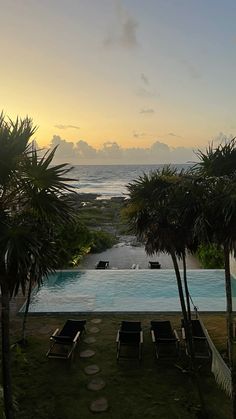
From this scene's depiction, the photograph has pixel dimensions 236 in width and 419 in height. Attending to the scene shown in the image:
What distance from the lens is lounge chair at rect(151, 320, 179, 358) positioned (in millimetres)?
10945

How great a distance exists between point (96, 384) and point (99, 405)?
2.96ft

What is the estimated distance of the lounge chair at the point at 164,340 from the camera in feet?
35.9

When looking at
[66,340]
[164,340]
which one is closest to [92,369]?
[66,340]

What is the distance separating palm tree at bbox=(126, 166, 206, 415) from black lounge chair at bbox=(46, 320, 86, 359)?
4181 mm

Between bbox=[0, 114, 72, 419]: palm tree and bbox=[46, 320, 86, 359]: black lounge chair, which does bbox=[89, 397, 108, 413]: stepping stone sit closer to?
bbox=[46, 320, 86, 359]: black lounge chair

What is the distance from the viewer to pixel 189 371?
10.0 m

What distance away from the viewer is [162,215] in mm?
7797

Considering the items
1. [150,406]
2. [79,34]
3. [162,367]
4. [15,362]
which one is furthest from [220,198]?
[79,34]

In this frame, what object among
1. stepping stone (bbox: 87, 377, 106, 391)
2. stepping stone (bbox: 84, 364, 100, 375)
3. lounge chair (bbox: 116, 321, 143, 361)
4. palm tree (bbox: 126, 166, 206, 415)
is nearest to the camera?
palm tree (bbox: 126, 166, 206, 415)

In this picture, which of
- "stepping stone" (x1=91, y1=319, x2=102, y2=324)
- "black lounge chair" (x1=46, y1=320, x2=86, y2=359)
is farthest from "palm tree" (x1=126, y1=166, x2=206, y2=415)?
"stepping stone" (x1=91, y1=319, x2=102, y2=324)

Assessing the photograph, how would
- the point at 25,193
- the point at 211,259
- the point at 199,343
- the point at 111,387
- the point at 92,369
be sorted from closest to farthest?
the point at 25,193
the point at 111,387
the point at 92,369
the point at 199,343
the point at 211,259

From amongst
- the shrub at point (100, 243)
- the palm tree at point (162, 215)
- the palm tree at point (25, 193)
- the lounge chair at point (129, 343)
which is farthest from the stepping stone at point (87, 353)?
the shrub at point (100, 243)

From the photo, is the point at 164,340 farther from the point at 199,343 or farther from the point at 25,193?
the point at 25,193

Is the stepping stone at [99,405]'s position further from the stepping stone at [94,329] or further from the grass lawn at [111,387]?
the stepping stone at [94,329]
